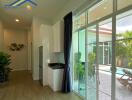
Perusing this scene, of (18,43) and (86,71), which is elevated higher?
(18,43)

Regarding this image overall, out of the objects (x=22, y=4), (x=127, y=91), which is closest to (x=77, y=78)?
(x=127, y=91)

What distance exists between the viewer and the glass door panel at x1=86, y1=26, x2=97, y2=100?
3632mm

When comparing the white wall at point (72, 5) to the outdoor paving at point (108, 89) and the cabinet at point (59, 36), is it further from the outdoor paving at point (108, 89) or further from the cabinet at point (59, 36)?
the outdoor paving at point (108, 89)

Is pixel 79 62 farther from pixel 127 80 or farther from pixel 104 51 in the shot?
pixel 127 80

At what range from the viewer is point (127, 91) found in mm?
2535

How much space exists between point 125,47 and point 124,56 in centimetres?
18

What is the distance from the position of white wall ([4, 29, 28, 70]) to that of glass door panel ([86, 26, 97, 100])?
7714 mm

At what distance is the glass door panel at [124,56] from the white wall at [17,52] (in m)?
9.01

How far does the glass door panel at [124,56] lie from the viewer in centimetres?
246

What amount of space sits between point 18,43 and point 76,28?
275 inches

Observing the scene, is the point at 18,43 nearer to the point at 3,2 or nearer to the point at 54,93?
the point at 3,2

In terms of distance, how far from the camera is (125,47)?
8.39 ft

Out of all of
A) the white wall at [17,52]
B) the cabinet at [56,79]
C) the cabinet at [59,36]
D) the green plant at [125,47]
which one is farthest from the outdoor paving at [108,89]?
the white wall at [17,52]

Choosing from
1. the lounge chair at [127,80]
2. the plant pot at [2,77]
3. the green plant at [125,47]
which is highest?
the green plant at [125,47]
